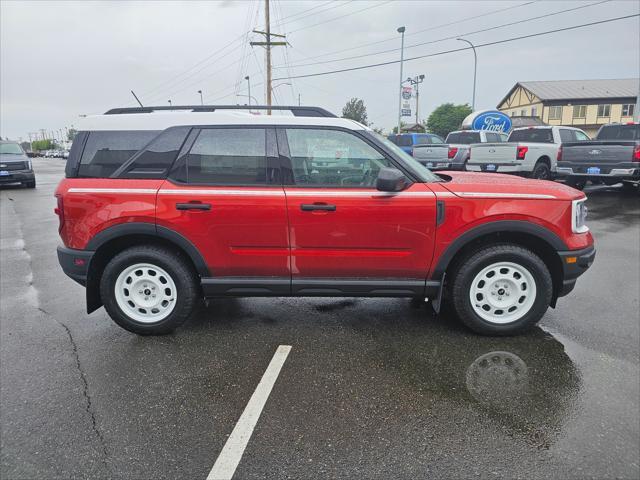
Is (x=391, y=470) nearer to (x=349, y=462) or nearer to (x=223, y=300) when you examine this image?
(x=349, y=462)

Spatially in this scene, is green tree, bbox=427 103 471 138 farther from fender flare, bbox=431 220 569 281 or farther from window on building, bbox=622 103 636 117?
fender flare, bbox=431 220 569 281

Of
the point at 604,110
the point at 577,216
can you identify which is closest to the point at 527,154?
the point at 577,216

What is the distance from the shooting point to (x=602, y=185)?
1537 cm

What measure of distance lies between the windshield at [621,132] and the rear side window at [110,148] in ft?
46.0

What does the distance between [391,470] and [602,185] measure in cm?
1663

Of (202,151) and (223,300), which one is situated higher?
(202,151)

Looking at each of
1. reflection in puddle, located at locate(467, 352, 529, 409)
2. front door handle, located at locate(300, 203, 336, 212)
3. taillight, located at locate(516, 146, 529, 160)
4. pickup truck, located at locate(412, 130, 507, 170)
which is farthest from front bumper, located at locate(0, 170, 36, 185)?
reflection in puddle, located at locate(467, 352, 529, 409)

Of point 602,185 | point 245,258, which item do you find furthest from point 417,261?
point 602,185

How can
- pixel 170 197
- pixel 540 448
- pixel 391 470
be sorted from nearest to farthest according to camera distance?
pixel 391 470 → pixel 540 448 → pixel 170 197

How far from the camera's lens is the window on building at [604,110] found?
193 feet

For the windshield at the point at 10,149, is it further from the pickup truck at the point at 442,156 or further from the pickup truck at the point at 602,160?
the pickup truck at the point at 602,160

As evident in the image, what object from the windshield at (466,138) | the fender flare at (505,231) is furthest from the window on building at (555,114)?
the fender flare at (505,231)

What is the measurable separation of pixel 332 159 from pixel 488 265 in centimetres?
154

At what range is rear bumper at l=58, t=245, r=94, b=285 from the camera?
11.8ft
